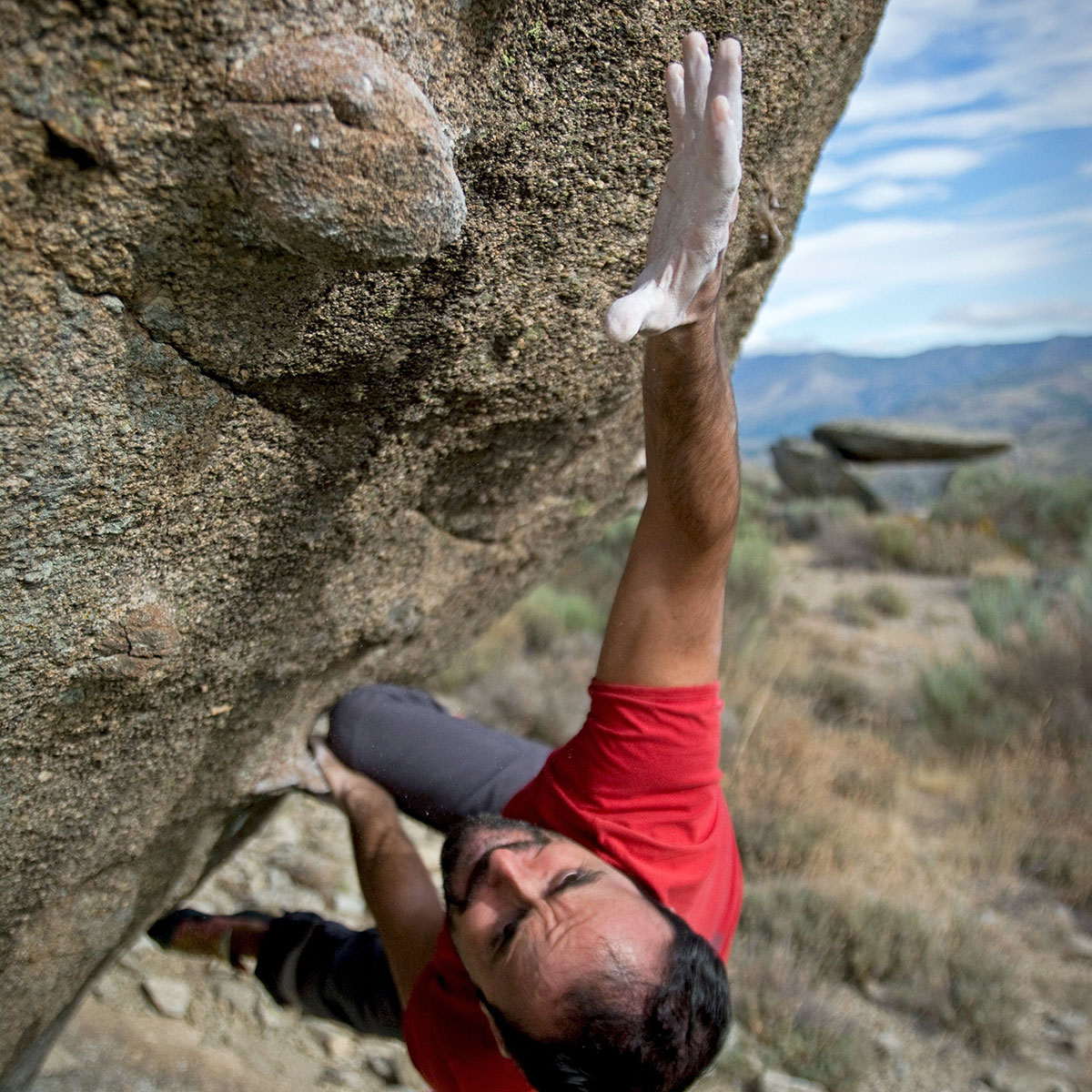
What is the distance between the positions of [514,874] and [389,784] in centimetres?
51

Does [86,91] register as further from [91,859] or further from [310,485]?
[91,859]

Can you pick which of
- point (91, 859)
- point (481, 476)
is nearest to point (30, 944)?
point (91, 859)

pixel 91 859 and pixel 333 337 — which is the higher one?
pixel 333 337

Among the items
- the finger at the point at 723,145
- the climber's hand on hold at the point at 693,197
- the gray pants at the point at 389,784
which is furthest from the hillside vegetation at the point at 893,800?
the finger at the point at 723,145

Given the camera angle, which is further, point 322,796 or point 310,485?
point 322,796

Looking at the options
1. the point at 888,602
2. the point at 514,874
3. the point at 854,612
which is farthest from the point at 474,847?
the point at 888,602

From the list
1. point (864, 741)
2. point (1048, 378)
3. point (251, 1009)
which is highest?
point (1048, 378)

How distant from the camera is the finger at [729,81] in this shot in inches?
39.0

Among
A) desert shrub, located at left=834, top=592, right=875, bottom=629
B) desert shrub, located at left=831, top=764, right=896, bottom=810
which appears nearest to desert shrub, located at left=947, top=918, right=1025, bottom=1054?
desert shrub, located at left=831, top=764, right=896, bottom=810

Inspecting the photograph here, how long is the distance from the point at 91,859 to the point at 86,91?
131cm

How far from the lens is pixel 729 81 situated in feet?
3.28

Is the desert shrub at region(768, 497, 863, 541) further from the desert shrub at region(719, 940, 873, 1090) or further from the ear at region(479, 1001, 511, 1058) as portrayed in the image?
the ear at region(479, 1001, 511, 1058)

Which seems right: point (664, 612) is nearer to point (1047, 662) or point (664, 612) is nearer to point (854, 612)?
point (1047, 662)

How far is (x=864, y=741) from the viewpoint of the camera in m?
4.53
